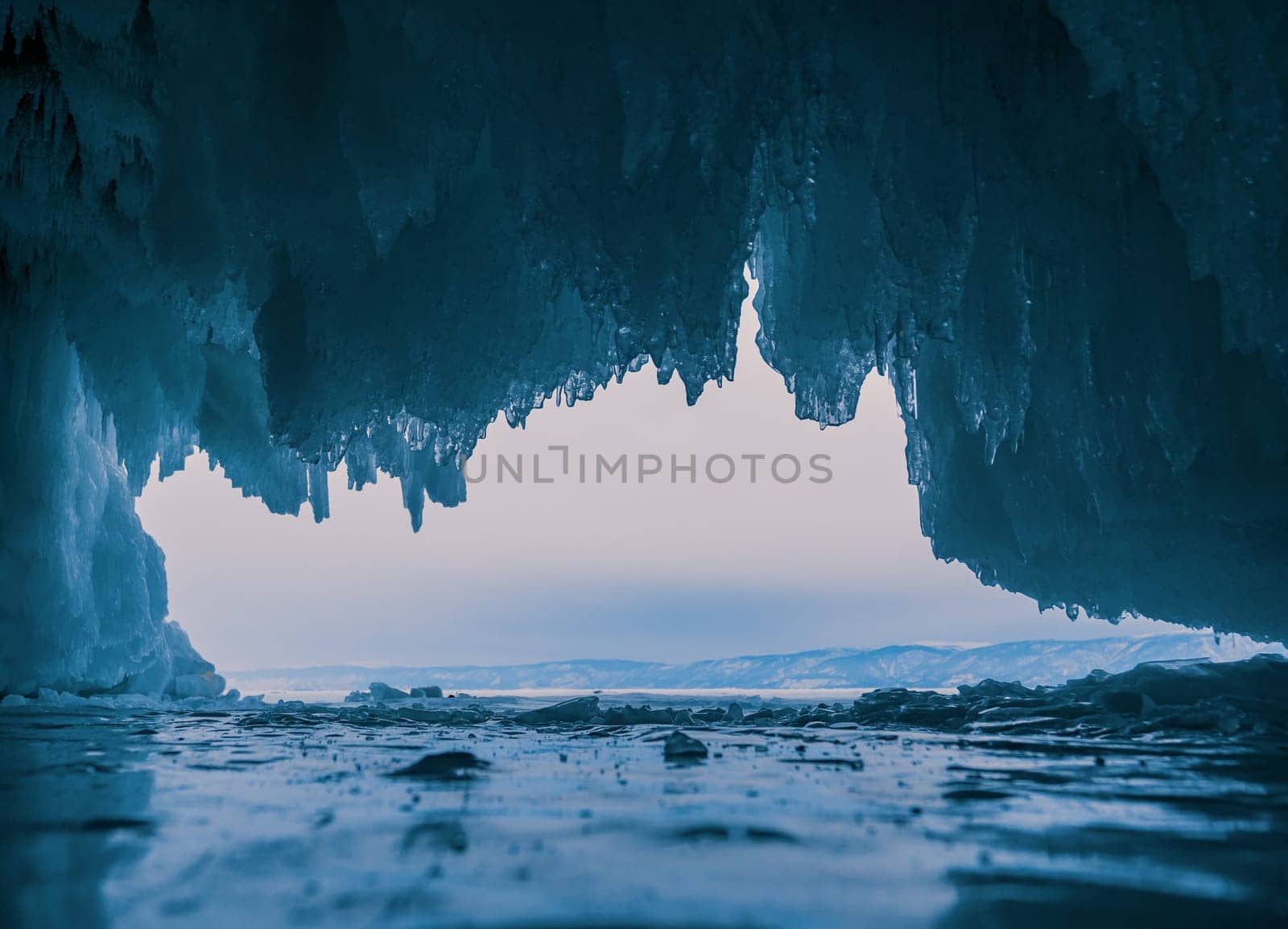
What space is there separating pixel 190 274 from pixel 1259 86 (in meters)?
8.96

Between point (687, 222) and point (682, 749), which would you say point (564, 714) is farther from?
point (687, 222)

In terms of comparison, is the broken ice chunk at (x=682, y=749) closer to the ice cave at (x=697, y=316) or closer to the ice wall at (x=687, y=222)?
the ice cave at (x=697, y=316)

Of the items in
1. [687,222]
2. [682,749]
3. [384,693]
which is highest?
[687,222]

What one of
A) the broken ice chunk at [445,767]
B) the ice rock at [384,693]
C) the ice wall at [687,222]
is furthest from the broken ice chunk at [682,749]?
the ice rock at [384,693]

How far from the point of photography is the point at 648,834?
2389 millimetres

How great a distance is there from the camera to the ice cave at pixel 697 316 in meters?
2.23

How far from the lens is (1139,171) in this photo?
665 centimetres

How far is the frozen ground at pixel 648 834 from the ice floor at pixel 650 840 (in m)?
0.01

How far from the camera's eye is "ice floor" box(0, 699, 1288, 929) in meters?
1.69

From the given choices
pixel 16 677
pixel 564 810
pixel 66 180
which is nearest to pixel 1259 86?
pixel 564 810

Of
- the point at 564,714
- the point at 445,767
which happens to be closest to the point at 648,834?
the point at 445,767

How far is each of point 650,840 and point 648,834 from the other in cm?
8

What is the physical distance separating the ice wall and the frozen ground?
12.0 feet

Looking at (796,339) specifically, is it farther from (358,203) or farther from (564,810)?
(564,810)
